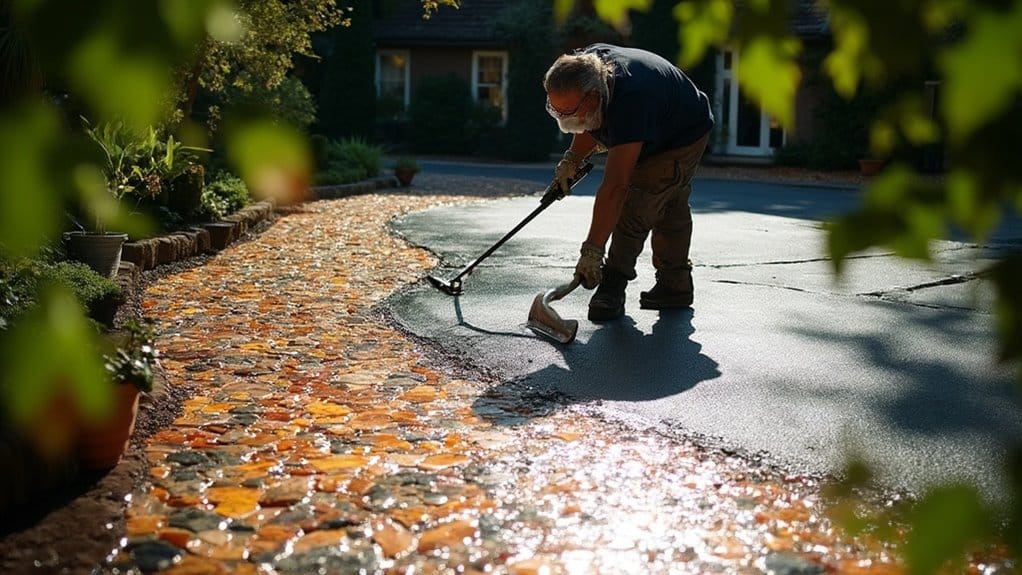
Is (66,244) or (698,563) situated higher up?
(66,244)

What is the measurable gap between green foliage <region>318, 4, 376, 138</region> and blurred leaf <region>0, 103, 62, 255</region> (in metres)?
29.2

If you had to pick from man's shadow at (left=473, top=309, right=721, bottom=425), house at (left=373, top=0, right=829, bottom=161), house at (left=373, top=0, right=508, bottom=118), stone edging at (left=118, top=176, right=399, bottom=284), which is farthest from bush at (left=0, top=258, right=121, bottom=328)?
house at (left=373, top=0, right=508, bottom=118)

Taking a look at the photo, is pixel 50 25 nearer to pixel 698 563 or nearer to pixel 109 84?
pixel 109 84

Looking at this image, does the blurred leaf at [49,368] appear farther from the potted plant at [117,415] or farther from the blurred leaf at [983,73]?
the potted plant at [117,415]

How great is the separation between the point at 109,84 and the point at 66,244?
6.34 m

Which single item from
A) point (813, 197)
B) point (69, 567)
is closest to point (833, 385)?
point (69, 567)

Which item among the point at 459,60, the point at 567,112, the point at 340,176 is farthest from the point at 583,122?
the point at 459,60

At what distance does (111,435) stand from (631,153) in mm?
3351

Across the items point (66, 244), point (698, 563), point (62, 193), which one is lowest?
point (698, 563)

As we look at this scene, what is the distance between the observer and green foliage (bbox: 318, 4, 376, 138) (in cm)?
2966

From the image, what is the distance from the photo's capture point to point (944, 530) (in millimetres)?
1172

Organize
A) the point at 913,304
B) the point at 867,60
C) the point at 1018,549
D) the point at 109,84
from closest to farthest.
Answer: the point at 109,84 → the point at 1018,549 → the point at 867,60 → the point at 913,304

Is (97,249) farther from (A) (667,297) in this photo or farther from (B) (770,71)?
(B) (770,71)

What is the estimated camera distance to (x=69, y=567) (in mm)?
2943
